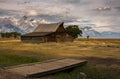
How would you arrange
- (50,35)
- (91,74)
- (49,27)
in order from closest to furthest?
(91,74), (50,35), (49,27)

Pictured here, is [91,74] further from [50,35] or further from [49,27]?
[49,27]

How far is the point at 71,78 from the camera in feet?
49.2

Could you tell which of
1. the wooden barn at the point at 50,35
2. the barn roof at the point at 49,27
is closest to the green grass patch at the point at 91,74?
the wooden barn at the point at 50,35

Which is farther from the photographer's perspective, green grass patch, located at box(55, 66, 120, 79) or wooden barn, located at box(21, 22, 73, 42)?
wooden barn, located at box(21, 22, 73, 42)

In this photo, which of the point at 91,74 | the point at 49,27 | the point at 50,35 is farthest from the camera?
the point at 49,27

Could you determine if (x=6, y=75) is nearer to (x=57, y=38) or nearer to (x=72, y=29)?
(x=57, y=38)

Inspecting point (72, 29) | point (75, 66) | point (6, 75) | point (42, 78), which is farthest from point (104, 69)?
point (72, 29)

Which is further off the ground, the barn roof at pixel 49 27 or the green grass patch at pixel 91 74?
the green grass patch at pixel 91 74

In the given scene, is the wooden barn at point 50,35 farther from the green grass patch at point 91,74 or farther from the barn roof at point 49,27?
the green grass patch at point 91,74

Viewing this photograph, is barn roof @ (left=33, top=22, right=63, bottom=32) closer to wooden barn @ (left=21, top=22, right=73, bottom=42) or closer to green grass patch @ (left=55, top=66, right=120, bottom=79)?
wooden barn @ (left=21, top=22, right=73, bottom=42)

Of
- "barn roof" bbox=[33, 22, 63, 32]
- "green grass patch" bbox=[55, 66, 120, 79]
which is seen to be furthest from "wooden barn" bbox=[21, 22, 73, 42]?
"green grass patch" bbox=[55, 66, 120, 79]

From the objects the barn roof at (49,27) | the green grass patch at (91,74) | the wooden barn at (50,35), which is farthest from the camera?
the barn roof at (49,27)

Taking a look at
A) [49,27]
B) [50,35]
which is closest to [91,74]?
[50,35]

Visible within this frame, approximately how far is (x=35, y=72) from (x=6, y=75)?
5.46 ft
